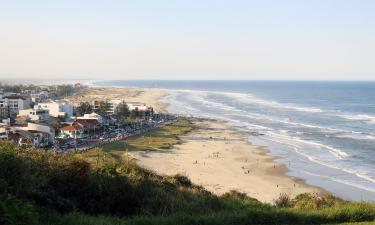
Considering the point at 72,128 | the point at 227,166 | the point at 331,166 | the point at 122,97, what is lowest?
the point at 227,166

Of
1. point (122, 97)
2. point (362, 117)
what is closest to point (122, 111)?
point (362, 117)

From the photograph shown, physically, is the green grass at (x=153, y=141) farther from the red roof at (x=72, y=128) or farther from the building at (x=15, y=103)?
the building at (x=15, y=103)

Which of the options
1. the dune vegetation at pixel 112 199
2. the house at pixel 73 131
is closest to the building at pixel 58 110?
the house at pixel 73 131

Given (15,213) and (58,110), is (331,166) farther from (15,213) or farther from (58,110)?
(58,110)

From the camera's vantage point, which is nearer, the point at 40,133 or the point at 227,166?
the point at 227,166

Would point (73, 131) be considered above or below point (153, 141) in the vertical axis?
above

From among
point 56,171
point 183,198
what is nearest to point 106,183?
point 56,171
